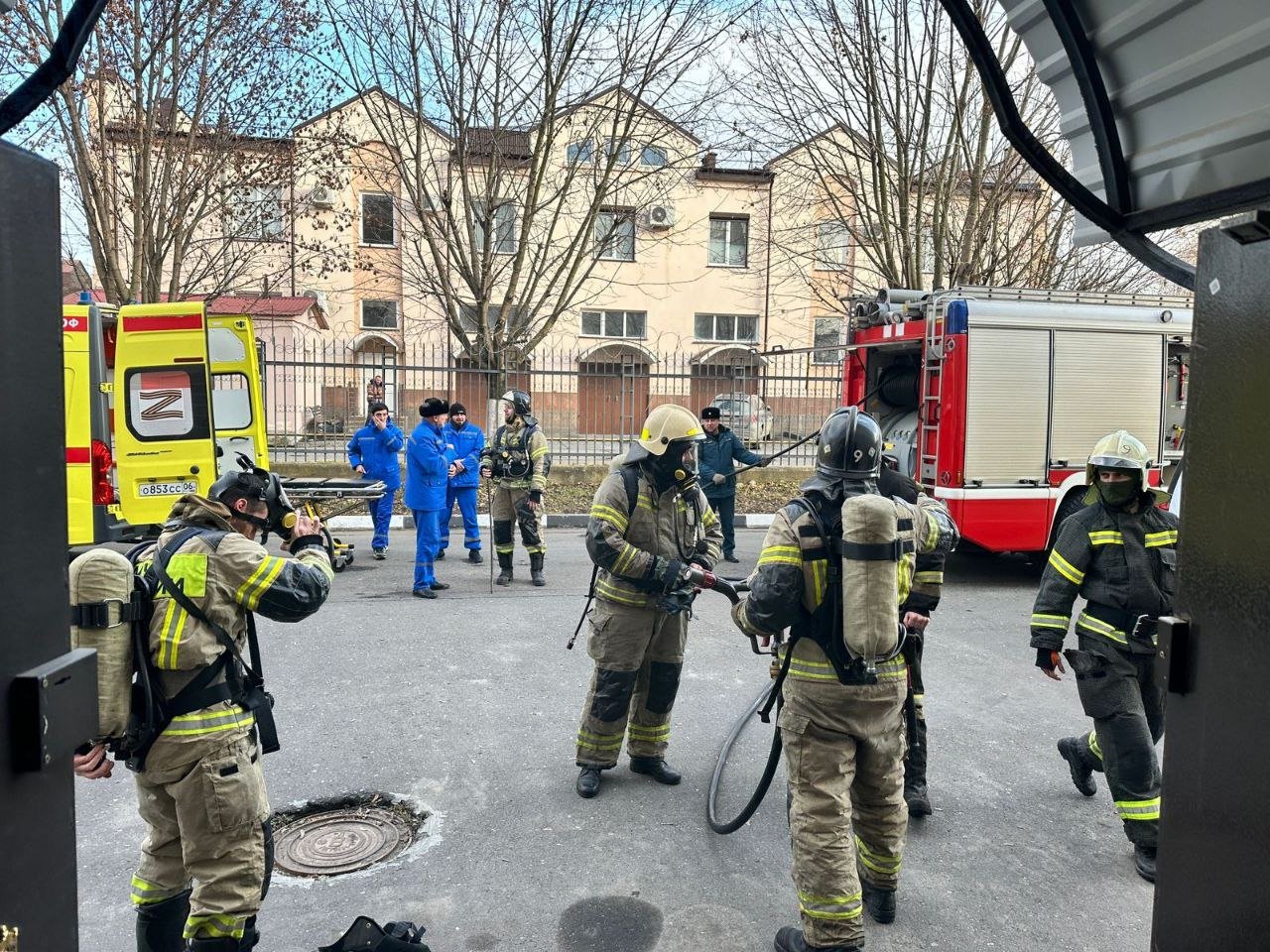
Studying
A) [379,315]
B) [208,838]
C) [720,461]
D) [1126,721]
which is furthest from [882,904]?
[379,315]

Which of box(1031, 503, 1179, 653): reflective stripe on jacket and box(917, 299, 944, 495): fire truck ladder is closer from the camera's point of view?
box(1031, 503, 1179, 653): reflective stripe on jacket

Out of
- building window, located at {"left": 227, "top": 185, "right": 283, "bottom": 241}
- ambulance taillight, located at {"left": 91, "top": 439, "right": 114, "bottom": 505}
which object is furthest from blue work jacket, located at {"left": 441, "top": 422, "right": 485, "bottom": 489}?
building window, located at {"left": 227, "top": 185, "right": 283, "bottom": 241}

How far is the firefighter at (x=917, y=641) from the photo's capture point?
153 inches

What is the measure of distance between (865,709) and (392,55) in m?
12.5

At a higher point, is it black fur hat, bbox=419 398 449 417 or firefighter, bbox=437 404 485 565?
black fur hat, bbox=419 398 449 417

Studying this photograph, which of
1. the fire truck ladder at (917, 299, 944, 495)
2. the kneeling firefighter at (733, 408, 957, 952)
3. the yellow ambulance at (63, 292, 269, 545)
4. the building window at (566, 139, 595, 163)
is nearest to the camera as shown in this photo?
the kneeling firefighter at (733, 408, 957, 952)

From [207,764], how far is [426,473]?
5.90 metres

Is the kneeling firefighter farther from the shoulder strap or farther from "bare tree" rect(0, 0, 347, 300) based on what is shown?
"bare tree" rect(0, 0, 347, 300)

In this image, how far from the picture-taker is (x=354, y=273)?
27.6m

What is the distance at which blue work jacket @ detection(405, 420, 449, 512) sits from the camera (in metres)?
8.35

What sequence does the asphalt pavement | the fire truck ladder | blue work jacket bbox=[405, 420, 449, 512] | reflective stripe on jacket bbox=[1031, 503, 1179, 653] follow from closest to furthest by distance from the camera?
1. the asphalt pavement
2. reflective stripe on jacket bbox=[1031, 503, 1179, 653]
3. blue work jacket bbox=[405, 420, 449, 512]
4. the fire truck ladder

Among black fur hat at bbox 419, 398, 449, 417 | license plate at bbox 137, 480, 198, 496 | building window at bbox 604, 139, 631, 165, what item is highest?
building window at bbox 604, 139, 631, 165

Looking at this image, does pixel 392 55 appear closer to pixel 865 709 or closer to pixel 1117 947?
pixel 865 709

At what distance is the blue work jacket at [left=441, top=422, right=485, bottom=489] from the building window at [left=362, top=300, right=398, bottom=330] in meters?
19.4
